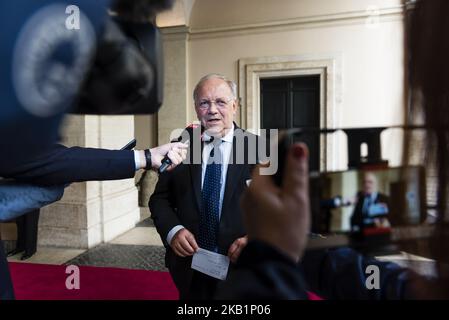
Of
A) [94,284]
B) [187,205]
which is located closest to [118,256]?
[94,284]

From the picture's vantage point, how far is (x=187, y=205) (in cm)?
130

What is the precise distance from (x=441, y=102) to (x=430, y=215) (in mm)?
178

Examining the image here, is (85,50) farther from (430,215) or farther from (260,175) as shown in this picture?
(430,215)

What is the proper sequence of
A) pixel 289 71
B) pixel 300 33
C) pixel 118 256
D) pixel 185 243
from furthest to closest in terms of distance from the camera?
pixel 300 33 < pixel 289 71 < pixel 118 256 < pixel 185 243

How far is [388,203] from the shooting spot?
59 centimetres

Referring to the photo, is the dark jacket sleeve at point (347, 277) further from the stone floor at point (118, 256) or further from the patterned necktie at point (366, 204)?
the stone floor at point (118, 256)

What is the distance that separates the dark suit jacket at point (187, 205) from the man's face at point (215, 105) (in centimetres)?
8

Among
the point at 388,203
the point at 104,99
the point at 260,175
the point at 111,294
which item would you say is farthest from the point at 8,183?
the point at 111,294

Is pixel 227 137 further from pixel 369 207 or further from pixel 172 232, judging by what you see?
pixel 369 207

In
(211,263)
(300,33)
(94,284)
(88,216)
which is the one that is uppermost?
(300,33)

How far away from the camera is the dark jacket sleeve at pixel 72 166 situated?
73cm

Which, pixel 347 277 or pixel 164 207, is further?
pixel 164 207

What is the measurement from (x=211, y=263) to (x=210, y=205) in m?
0.20

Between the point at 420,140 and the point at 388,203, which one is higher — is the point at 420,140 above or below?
above
